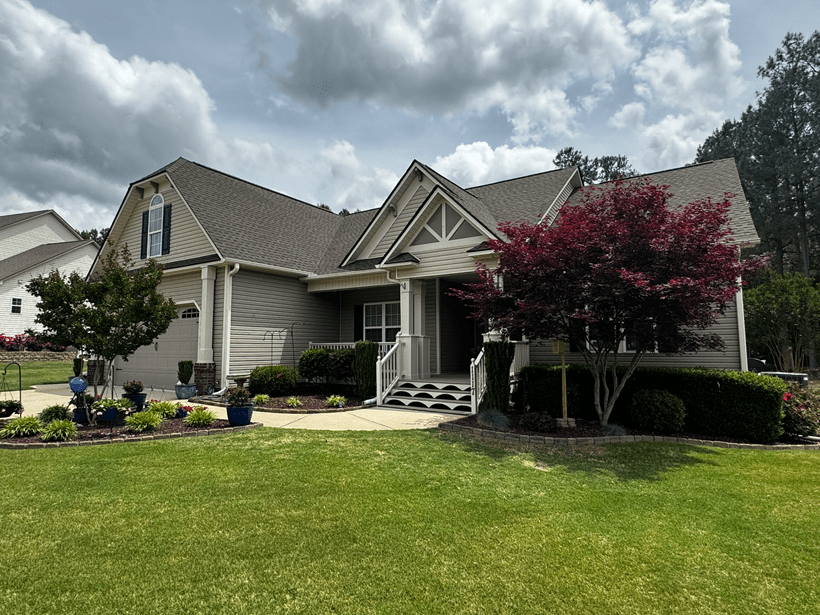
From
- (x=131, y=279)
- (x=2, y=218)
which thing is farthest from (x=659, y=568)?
(x=2, y=218)

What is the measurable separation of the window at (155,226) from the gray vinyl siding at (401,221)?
7616 millimetres

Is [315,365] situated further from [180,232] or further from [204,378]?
[180,232]

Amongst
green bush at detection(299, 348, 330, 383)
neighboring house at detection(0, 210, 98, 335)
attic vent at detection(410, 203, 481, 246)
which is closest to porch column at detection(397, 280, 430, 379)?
attic vent at detection(410, 203, 481, 246)

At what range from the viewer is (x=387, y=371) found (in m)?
11.9

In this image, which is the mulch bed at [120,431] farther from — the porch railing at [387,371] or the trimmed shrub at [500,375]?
the trimmed shrub at [500,375]

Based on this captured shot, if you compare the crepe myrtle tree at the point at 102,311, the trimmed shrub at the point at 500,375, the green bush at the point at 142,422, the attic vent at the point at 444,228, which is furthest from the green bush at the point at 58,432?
the attic vent at the point at 444,228

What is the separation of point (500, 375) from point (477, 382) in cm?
100

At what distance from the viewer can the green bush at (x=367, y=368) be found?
11883mm

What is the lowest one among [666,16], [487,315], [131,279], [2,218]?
[487,315]

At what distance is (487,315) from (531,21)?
6259mm

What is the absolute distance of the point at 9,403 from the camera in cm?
925

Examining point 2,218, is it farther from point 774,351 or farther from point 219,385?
point 774,351

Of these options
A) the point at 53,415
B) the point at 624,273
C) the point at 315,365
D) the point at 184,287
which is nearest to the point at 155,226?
the point at 184,287

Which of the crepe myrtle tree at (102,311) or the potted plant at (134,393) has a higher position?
the crepe myrtle tree at (102,311)
